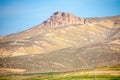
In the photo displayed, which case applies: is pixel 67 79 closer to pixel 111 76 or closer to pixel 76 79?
pixel 76 79

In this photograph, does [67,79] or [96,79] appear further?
[67,79]

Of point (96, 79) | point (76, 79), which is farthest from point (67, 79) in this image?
point (96, 79)

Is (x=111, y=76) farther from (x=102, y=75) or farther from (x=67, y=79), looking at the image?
(x=67, y=79)

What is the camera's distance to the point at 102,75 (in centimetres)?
A: 11800

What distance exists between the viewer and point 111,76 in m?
113

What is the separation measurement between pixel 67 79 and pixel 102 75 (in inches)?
502

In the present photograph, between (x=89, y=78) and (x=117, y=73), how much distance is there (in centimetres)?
1127

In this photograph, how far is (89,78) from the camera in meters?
114

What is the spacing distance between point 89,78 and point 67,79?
29.9 ft

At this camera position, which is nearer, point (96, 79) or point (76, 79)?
point (96, 79)

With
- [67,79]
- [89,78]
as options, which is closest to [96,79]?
[89,78]

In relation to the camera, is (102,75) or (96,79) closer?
(96,79)

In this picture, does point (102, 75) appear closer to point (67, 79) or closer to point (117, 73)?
point (117, 73)

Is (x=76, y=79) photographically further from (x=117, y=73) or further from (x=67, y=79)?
(x=117, y=73)
